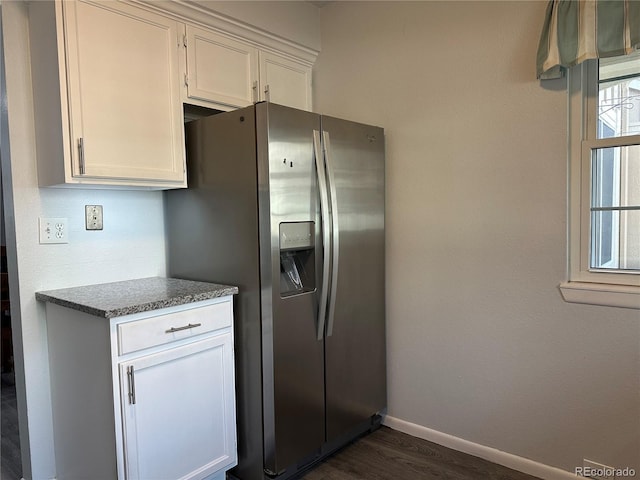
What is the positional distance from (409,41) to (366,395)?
1941mm

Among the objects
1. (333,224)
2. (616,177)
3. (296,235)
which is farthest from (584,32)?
(296,235)

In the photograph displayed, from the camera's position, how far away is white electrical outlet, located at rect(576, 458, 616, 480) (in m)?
1.85

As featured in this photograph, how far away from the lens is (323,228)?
206 cm

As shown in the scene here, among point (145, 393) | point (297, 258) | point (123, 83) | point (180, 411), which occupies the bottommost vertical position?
point (180, 411)

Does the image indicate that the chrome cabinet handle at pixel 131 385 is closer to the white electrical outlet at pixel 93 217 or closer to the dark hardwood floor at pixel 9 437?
the white electrical outlet at pixel 93 217

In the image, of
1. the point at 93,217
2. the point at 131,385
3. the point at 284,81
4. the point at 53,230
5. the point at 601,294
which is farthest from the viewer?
the point at 284,81

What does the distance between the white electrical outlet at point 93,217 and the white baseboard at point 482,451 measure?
1894mm

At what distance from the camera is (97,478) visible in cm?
168

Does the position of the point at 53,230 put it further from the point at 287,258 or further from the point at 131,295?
the point at 287,258

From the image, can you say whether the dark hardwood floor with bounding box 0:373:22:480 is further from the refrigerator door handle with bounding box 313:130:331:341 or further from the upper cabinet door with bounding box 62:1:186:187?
the refrigerator door handle with bounding box 313:130:331:341

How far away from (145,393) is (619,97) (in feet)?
7.43

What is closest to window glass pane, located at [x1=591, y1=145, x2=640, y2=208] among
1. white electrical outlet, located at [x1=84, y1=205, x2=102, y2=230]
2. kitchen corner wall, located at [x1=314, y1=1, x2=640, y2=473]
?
kitchen corner wall, located at [x1=314, y1=1, x2=640, y2=473]

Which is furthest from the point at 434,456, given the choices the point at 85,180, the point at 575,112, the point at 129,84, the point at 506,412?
the point at 129,84

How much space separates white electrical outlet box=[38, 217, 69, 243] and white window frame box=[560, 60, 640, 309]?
2226 mm
